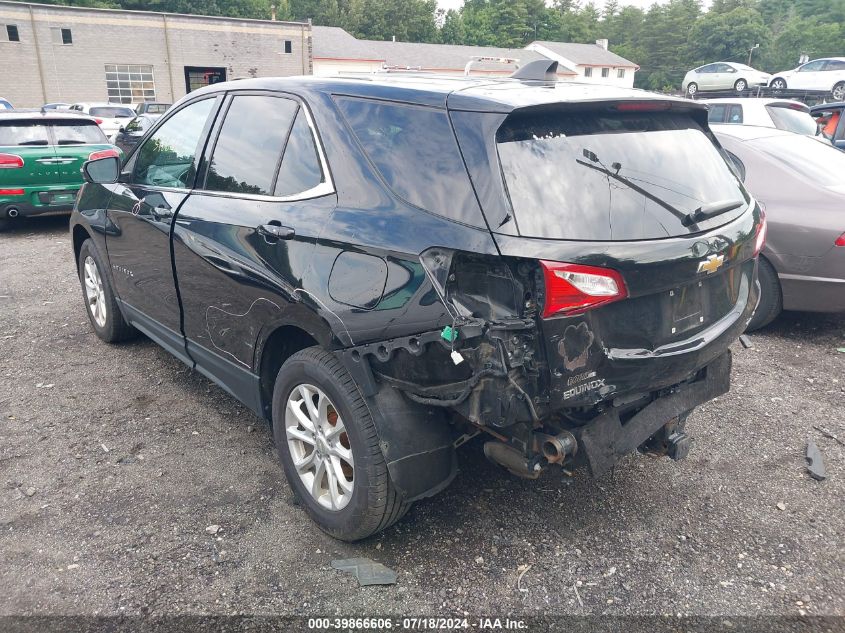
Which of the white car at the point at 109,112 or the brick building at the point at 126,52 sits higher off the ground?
the brick building at the point at 126,52

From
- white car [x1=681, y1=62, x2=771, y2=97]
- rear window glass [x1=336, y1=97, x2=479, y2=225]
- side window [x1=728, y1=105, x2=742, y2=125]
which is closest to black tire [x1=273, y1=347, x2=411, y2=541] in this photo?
rear window glass [x1=336, y1=97, x2=479, y2=225]

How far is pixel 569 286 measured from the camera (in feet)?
7.55

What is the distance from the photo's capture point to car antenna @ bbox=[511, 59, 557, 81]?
329 centimetres

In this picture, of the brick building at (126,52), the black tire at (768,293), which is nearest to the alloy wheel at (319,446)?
the black tire at (768,293)

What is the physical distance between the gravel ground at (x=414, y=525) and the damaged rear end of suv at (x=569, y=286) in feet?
1.69

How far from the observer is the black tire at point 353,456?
2.69 m

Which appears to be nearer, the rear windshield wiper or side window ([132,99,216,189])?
the rear windshield wiper

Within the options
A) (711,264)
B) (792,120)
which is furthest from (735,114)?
(711,264)

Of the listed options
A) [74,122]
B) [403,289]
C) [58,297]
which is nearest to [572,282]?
[403,289]

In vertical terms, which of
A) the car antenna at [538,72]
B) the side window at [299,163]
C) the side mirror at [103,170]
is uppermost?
the car antenna at [538,72]

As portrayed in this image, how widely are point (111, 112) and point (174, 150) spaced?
22.4 metres

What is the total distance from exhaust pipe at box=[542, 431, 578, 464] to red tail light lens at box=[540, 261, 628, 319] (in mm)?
510

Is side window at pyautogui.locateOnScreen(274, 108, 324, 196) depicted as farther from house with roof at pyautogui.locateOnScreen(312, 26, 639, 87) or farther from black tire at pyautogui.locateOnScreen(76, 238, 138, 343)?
house with roof at pyautogui.locateOnScreen(312, 26, 639, 87)

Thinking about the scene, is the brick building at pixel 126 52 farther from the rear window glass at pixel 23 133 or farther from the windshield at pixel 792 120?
the windshield at pixel 792 120
